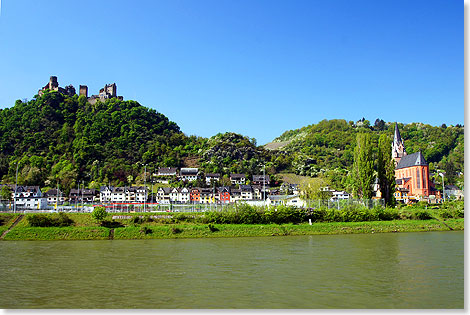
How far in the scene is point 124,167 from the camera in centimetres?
11512

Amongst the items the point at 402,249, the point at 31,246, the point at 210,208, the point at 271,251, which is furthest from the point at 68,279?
the point at 210,208

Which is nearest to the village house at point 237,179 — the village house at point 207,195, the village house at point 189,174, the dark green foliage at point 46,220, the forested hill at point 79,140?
the village house at point 189,174

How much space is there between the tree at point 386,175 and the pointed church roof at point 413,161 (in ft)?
149

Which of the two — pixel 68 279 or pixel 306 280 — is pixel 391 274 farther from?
pixel 68 279

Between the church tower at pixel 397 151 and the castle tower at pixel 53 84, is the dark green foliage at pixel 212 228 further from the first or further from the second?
the castle tower at pixel 53 84

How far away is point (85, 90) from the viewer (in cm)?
16538

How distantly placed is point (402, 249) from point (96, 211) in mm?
29307

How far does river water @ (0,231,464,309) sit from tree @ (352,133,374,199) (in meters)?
22.2

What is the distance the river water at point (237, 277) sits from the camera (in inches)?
521

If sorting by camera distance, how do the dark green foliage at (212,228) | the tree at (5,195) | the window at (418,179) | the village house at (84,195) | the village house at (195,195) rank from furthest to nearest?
the village house at (195,195) → the window at (418,179) → the village house at (84,195) → the tree at (5,195) → the dark green foliage at (212,228)

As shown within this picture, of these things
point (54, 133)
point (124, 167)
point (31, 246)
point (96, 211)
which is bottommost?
point (31, 246)

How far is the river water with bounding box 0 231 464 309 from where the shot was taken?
13234 millimetres

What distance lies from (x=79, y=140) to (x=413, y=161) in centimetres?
10131

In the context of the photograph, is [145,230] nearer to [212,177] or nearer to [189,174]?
[189,174]
